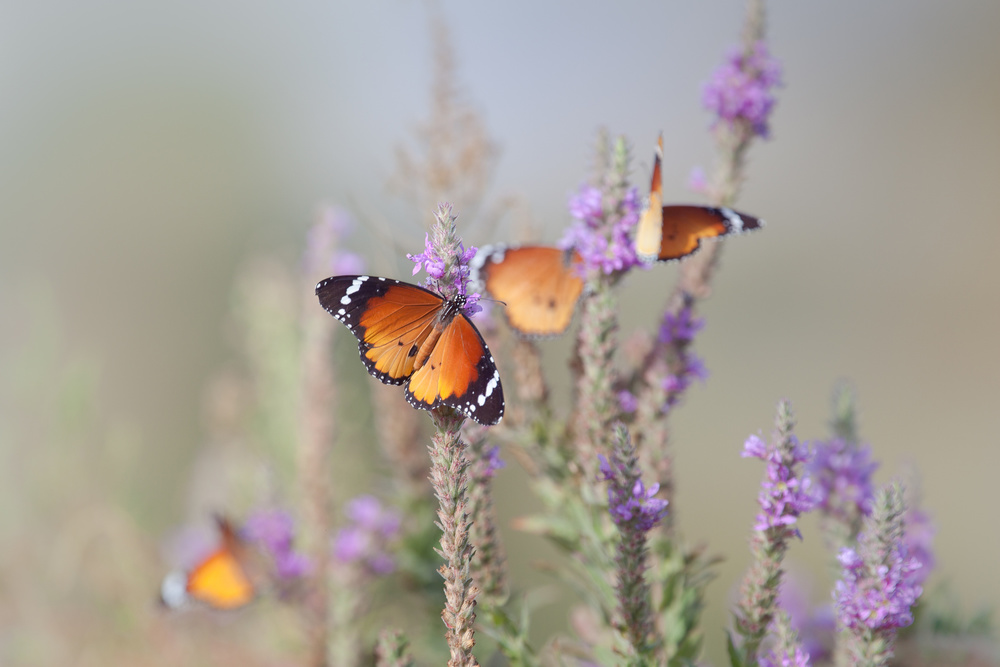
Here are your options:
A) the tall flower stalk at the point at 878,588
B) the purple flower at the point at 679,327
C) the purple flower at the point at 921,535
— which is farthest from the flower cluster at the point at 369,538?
the purple flower at the point at 921,535

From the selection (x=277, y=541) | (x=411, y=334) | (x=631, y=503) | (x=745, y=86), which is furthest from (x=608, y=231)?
(x=277, y=541)

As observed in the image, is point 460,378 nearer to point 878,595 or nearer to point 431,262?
point 431,262

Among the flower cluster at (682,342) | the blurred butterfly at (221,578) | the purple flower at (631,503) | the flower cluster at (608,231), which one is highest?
the flower cluster at (608,231)

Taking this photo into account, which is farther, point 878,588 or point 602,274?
point 602,274

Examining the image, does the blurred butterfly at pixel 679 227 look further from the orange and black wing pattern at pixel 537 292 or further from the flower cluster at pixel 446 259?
the flower cluster at pixel 446 259

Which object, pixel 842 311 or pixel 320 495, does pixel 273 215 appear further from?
pixel 842 311

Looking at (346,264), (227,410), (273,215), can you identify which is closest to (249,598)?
(346,264)
